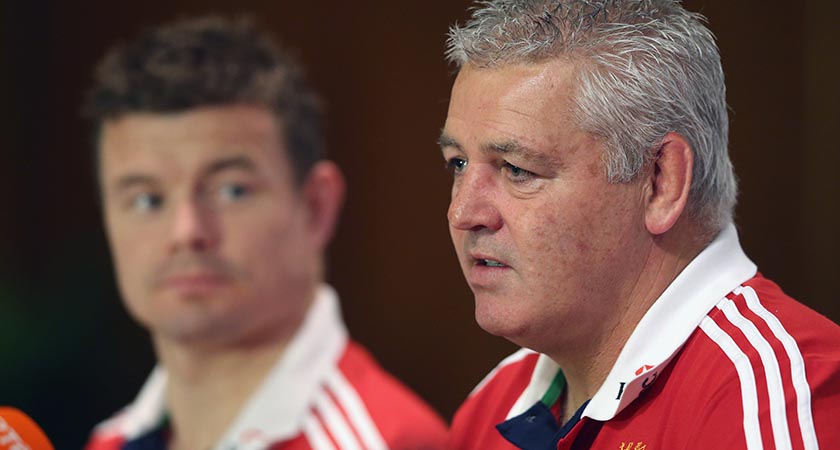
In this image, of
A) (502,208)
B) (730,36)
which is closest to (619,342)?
(502,208)

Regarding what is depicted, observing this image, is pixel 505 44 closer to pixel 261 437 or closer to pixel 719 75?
pixel 719 75

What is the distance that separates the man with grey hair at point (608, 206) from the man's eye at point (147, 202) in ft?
3.95

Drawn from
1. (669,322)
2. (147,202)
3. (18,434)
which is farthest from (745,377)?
(147,202)

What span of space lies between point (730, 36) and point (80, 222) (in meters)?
2.44

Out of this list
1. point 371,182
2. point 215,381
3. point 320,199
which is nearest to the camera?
point 215,381

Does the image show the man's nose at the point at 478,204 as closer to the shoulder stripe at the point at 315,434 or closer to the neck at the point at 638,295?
the neck at the point at 638,295

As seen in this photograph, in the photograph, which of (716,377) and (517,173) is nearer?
(716,377)

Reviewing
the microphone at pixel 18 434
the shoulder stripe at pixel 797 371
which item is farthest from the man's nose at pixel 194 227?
the shoulder stripe at pixel 797 371

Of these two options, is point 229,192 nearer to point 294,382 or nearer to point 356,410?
point 294,382

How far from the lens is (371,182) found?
339 centimetres

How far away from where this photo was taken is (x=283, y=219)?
2.59 metres

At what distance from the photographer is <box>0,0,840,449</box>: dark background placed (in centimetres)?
232

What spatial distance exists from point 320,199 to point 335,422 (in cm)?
59

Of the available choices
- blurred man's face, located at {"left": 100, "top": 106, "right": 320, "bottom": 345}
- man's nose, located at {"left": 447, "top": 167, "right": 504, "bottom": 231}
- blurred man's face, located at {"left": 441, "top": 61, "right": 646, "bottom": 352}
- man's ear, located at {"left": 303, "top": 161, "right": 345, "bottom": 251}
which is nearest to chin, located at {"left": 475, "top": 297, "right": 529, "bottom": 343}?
blurred man's face, located at {"left": 441, "top": 61, "right": 646, "bottom": 352}
